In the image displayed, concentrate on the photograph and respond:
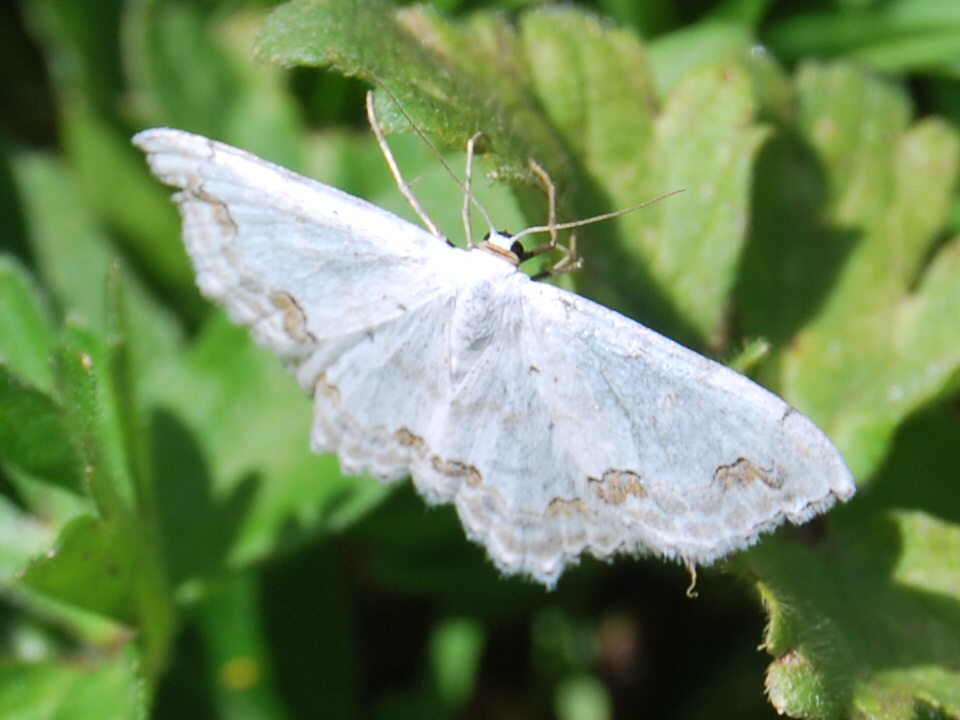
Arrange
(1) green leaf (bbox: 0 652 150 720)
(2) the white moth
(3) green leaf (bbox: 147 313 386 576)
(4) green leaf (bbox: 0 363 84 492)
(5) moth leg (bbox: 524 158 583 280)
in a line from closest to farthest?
1. (2) the white moth
2. (5) moth leg (bbox: 524 158 583 280)
3. (4) green leaf (bbox: 0 363 84 492)
4. (1) green leaf (bbox: 0 652 150 720)
5. (3) green leaf (bbox: 147 313 386 576)

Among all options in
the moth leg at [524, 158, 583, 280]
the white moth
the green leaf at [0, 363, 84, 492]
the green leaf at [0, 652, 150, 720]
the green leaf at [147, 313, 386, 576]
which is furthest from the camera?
the green leaf at [147, 313, 386, 576]

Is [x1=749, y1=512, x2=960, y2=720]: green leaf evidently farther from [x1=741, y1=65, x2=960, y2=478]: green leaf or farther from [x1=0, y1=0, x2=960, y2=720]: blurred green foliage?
[x1=741, y1=65, x2=960, y2=478]: green leaf

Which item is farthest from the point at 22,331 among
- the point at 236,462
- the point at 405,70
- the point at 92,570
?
the point at 405,70

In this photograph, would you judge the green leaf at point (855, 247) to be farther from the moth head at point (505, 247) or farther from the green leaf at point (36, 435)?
the green leaf at point (36, 435)

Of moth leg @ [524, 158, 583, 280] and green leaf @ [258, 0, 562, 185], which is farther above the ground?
green leaf @ [258, 0, 562, 185]

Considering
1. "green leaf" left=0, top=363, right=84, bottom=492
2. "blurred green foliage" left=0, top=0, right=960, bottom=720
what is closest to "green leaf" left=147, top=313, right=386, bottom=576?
"blurred green foliage" left=0, top=0, right=960, bottom=720

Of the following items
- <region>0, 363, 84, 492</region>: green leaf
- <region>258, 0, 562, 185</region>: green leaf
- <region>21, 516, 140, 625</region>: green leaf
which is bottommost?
<region>21, 516, 140, 625</region>: green leaf

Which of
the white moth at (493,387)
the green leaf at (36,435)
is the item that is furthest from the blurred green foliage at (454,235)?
the white moth at (493,387)
